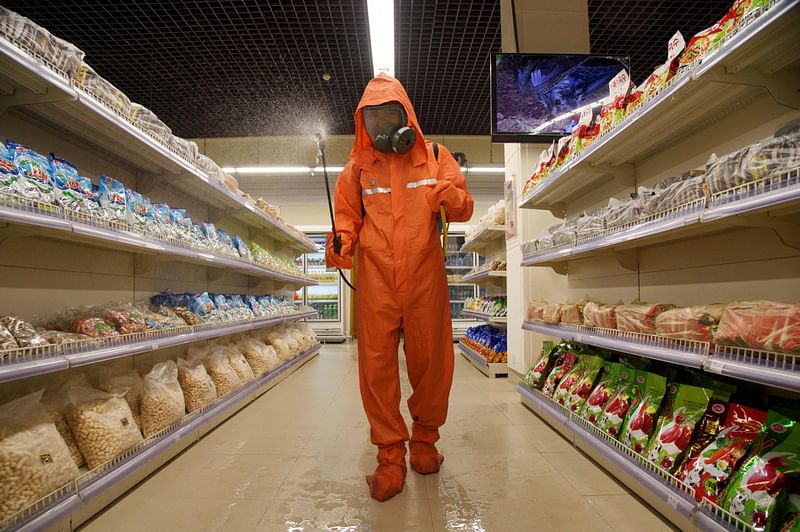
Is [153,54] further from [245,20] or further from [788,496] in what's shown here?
[788,496]

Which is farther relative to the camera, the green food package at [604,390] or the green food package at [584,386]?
the green food package at [584,386]

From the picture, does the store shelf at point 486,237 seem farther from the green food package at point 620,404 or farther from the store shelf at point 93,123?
the green food package at point 620,404

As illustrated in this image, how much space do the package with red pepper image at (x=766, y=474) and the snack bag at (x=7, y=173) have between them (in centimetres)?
250

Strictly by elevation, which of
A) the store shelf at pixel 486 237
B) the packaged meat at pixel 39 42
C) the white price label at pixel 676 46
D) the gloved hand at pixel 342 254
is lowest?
the gloved hand at pixel 342 254

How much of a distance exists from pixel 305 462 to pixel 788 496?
1899mm

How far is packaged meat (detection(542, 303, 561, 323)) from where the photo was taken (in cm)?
289

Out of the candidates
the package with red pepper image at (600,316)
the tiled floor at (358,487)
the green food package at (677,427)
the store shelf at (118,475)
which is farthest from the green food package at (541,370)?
the store shelf at (118,475)

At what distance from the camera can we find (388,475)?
1833 millimetres

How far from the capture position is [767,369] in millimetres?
1202

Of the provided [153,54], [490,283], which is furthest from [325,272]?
[153,54]

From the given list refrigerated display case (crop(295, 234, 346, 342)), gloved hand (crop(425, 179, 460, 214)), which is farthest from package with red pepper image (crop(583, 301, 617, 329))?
refrigerated display case (crop(295, 234, 346, 342))

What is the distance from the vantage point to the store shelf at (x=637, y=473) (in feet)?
4.58

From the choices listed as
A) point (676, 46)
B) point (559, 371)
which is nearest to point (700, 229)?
point (676, 46)

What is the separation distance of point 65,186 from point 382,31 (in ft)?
10.9
